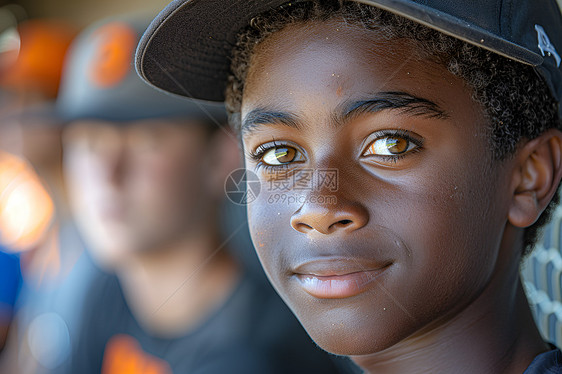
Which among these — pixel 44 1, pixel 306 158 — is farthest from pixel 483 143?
pixel 44 1

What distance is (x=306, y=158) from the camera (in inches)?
34.7

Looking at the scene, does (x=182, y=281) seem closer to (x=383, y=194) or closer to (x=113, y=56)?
(x=113, y=56)

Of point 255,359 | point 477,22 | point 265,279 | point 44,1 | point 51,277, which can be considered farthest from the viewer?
point 44,1

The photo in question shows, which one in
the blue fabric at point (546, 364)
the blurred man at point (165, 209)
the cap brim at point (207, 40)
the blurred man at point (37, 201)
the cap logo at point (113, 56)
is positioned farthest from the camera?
the blurred man at point (37, 201)

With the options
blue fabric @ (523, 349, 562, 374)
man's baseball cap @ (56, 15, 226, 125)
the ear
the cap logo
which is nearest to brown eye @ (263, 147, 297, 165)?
the ear

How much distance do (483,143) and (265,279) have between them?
3.17 feet

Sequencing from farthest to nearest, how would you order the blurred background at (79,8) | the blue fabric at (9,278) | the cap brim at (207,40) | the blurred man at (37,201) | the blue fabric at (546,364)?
the blurred background at (79,8)
the blue fabric at (9,278)
the blurred man at (37,201)
the blue fabric at (546,364)
the cap brim at (207,40)

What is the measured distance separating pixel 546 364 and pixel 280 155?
0.49m

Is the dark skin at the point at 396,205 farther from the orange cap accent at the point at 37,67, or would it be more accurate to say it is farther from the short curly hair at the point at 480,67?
the orange cap accent at the point at 37,67

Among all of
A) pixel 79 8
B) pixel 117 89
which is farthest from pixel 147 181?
pixel 79 8

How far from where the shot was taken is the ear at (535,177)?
2.87ft

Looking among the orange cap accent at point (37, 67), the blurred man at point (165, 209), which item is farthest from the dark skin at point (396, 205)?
the orange cap accent at point (37, 67)

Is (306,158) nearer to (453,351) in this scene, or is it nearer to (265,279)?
(453,351)

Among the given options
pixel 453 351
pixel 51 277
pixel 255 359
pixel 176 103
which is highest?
pixel 453 351
